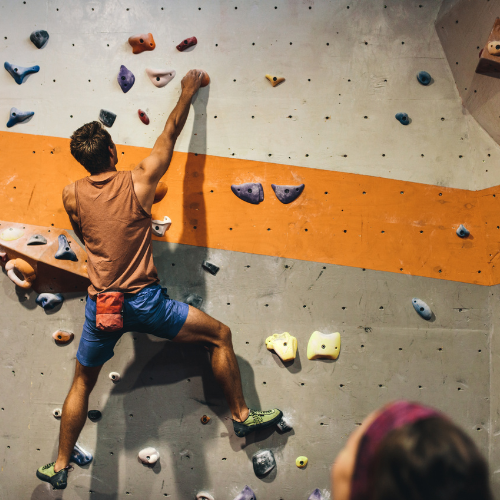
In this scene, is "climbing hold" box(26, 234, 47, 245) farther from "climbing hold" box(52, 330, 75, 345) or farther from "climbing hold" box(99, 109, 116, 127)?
"climbing hold" box(99, 109, 116, 127)

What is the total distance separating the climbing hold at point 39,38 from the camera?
2506mm

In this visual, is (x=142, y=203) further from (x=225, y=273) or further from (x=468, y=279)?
(x=468, y=279)

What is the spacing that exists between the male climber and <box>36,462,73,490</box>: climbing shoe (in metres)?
0.57

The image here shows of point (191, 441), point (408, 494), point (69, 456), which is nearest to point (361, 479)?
point (408, 494)

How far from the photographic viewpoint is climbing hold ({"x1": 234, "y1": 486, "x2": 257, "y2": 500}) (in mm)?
2430

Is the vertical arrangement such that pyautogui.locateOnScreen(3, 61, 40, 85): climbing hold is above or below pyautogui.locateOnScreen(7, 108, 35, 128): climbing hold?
above

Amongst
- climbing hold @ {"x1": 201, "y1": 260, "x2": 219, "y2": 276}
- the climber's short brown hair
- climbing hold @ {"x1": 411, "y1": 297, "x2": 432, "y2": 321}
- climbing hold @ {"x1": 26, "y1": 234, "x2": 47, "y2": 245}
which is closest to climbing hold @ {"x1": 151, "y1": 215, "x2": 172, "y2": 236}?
climbing hold @ {"x1": 201, "y1": 260, "x2": 219, "y2": 276}

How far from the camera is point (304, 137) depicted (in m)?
2.49

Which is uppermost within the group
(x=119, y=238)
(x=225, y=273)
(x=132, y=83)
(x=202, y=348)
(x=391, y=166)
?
(x=132, y=83)

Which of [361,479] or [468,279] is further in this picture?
[468,279]

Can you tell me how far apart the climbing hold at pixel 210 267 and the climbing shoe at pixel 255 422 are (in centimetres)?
81

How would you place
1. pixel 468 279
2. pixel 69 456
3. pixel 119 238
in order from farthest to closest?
pixel 468 279, pixel 69 456, pixel 119 238

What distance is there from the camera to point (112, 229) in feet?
6.45

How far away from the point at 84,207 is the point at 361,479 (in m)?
1.67
